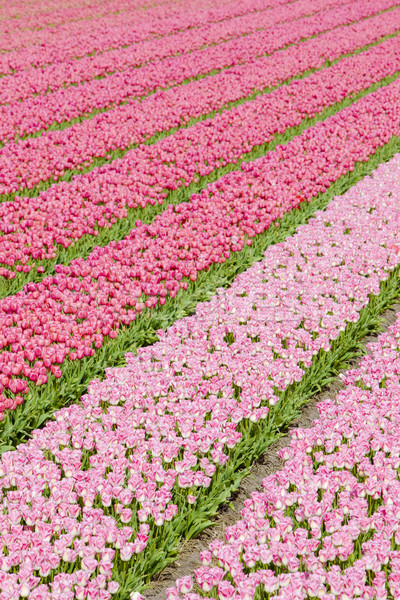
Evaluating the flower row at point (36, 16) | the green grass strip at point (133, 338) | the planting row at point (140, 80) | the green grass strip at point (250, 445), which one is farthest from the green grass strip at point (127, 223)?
the flower row at point (36, 16)

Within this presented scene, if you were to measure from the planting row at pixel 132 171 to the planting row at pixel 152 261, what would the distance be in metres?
0.38

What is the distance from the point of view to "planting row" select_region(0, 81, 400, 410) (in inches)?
237

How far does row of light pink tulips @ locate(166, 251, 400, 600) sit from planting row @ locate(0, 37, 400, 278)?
4.56 metres

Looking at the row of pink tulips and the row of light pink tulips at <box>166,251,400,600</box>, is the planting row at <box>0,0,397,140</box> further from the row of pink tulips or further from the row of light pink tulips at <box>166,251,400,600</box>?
the row of light pink tulips at <box>166,251,400,600</box>

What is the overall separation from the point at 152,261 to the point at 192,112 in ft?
27.0

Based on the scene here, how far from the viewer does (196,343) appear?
634 centimetres

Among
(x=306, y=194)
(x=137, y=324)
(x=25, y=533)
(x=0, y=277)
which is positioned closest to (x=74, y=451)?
(x=25, y=533)

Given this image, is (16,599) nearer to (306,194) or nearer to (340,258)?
(340,258)

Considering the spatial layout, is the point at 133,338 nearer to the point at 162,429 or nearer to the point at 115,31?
the point at 162,429

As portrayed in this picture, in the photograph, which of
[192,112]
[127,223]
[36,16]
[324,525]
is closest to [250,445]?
[324,525]

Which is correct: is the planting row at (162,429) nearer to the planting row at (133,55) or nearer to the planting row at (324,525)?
the planting row at (324,525)

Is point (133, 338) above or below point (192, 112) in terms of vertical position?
below

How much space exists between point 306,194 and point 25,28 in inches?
866

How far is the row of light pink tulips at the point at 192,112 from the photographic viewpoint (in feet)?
35.4
